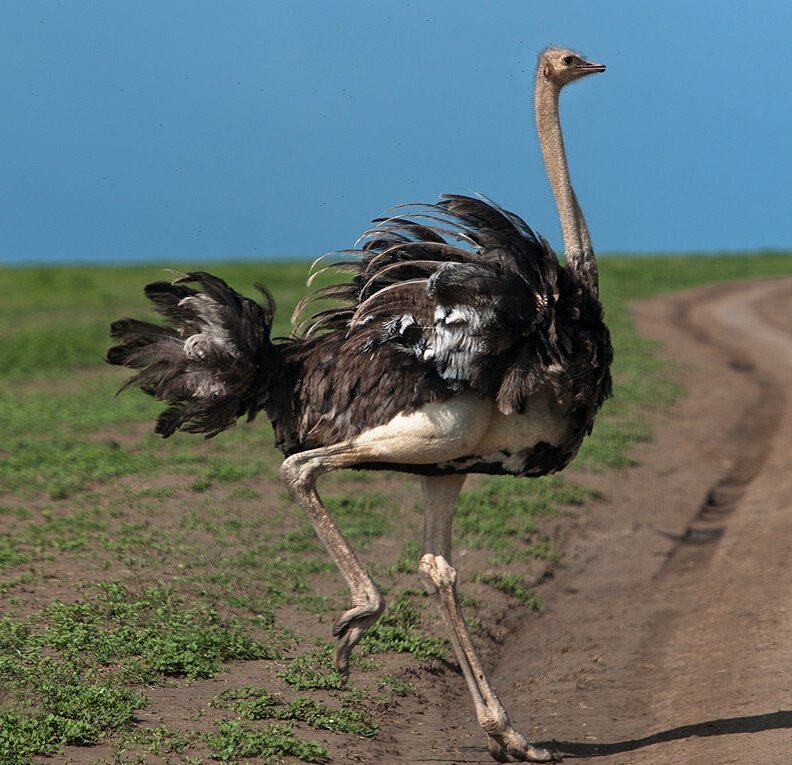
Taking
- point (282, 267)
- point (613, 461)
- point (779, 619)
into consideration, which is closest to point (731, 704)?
point (779, 619)

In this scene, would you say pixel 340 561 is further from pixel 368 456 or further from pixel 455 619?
pixel 455 619

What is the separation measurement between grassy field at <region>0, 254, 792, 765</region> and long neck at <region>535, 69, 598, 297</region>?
2138 millimetres

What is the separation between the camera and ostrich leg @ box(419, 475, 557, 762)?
5.37 meters

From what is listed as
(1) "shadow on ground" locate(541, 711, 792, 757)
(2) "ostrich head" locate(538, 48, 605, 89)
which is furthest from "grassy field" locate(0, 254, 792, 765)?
(2) "ostrich head" locate(538, 48, 605, 89)

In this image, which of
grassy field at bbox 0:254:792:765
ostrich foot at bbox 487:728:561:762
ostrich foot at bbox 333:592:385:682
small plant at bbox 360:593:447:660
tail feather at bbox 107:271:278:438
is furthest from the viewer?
small plant at bbox 360:593:447:660

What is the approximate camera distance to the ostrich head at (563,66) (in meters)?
6.12

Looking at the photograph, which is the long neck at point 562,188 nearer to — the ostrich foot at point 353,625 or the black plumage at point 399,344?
the black plumage at point 399,344

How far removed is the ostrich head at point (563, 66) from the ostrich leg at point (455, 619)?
1984 millimetres

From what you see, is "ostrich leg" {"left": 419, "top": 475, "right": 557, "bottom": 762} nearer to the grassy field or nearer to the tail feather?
the grassy field

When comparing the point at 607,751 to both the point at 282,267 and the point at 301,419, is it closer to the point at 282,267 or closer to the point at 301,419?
the point at 301,419

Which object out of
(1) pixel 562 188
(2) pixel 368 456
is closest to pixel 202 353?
(2) pixel 368 456

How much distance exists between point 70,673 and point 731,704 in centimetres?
299

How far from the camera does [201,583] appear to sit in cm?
717

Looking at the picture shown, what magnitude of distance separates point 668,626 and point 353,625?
10.1ft
